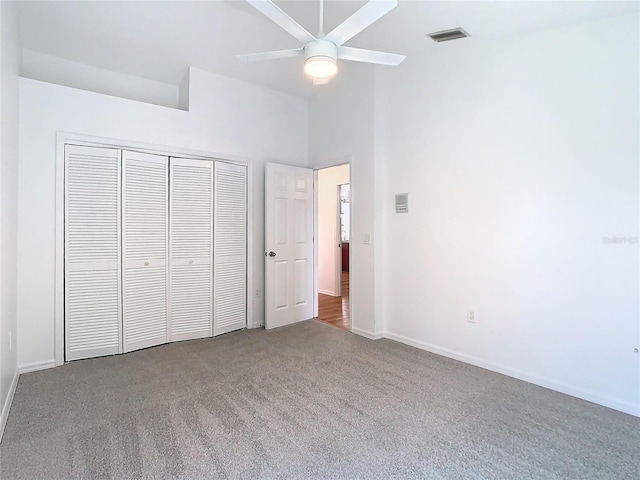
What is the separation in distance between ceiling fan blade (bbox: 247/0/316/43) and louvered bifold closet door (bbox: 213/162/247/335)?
7.35 ft

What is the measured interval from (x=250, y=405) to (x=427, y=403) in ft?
4.03

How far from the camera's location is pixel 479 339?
3.07 m

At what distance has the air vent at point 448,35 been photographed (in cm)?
290

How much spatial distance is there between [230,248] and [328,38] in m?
2.67

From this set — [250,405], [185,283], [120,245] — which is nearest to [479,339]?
[250,405]

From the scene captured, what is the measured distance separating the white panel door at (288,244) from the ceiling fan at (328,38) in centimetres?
Answer: 207

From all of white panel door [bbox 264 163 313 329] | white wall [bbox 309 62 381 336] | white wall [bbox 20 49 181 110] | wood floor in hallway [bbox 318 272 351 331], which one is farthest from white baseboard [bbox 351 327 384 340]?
white wall [bbox 20 49 181 110]

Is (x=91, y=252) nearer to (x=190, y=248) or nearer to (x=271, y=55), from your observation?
(x=190, y=248)

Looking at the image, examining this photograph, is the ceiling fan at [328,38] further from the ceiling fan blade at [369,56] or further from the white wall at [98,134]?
the white wall at [98,134]

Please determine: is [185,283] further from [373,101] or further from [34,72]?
[373,101]

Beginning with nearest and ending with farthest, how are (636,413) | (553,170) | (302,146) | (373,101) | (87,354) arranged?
(636,413)
(553,170)
(87,354)
(373,101)
(302,146)

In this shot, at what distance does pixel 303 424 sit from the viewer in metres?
2.14

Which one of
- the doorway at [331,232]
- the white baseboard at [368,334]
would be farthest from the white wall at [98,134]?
the doorway at [331,232]

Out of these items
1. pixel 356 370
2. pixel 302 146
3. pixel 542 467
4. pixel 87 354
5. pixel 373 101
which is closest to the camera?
pixel 542 467
